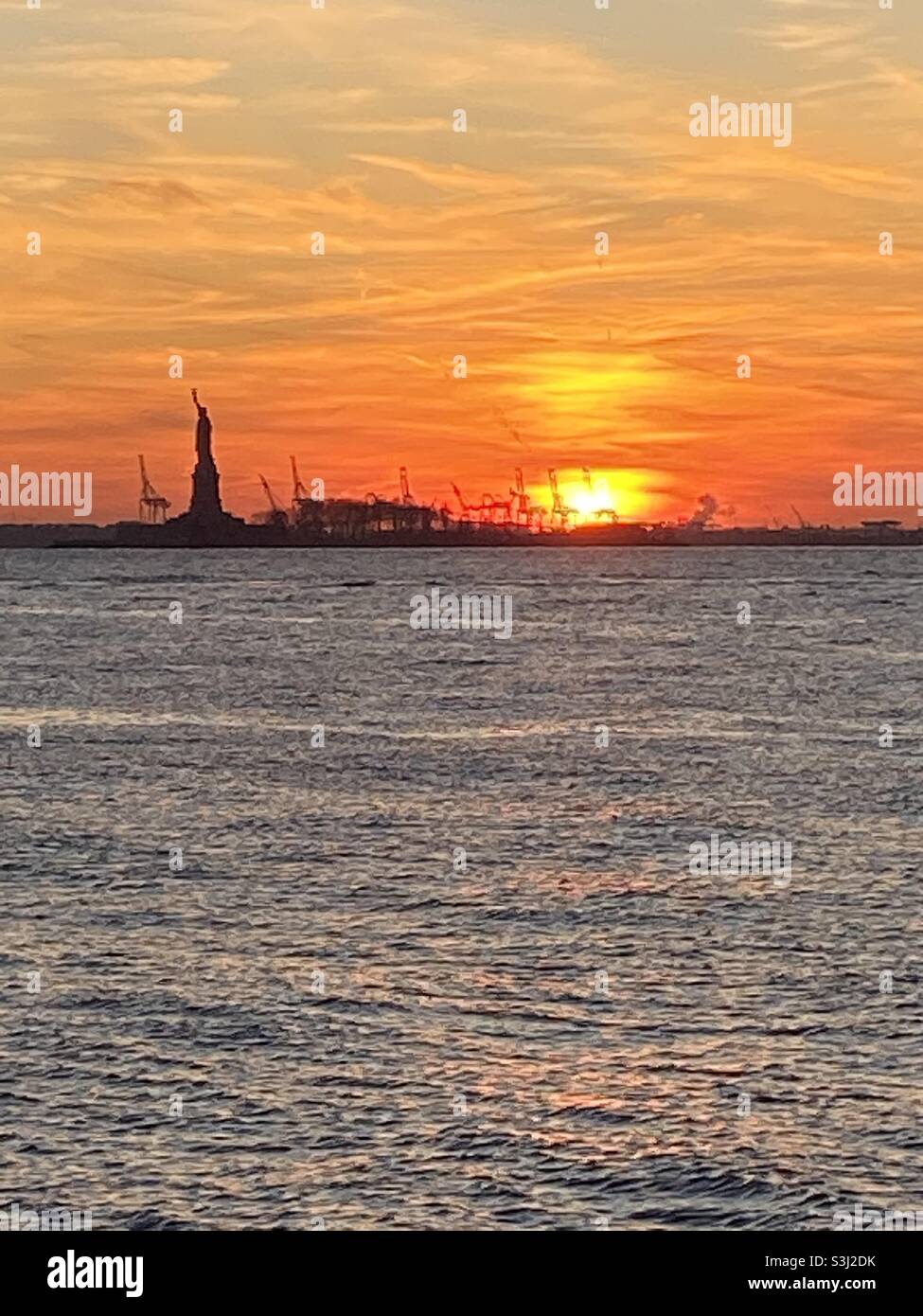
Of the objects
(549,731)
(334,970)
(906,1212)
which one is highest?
(549,731)

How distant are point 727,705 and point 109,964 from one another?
210 feet

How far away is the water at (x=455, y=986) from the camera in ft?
78.7

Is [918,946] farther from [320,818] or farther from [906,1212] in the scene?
[320,818]

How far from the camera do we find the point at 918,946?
116 ft

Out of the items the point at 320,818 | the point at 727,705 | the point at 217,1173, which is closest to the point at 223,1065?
the point at 217,1173

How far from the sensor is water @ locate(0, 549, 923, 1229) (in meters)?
24.0

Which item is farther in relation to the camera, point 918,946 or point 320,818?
point 320,818

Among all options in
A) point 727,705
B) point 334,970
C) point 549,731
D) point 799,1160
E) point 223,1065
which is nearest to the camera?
point 799,1160

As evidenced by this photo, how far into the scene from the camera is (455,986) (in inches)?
1283

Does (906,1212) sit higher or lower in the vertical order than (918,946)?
lower

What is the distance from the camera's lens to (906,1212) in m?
22.8

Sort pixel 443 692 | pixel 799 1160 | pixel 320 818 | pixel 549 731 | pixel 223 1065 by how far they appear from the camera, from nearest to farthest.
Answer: pixel 799 1160 → pixel 223 1065 → pixel 320 818 → pixel 549 731 → pixel 443 692

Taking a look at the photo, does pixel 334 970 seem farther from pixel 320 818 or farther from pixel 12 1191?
pixel 320 818
